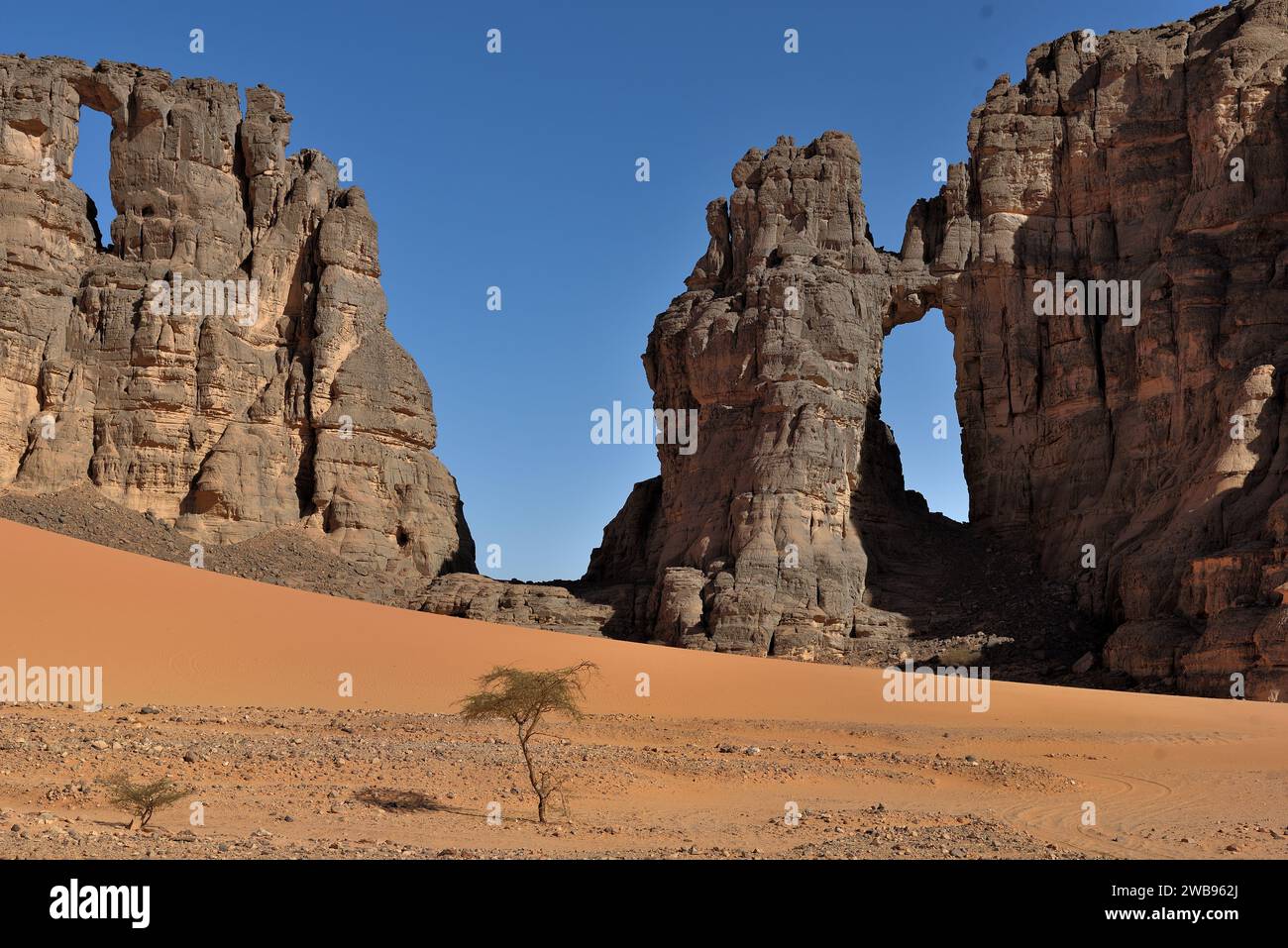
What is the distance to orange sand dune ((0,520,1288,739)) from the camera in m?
23.6

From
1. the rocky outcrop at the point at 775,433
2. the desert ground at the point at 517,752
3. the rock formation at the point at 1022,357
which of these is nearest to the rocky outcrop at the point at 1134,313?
the rock formation at the point at 1022,357

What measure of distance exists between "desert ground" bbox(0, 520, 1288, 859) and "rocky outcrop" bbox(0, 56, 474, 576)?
67.3 ft

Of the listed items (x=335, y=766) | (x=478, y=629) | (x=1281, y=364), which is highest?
(x=1281, y=364)

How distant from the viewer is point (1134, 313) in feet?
160

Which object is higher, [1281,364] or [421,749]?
[1281,364]

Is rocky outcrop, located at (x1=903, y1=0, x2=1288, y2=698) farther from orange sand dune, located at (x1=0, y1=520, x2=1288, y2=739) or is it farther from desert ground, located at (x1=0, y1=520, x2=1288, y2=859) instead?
desert ground, located at (x1=0, y1=520, x2=1288, y2=859)

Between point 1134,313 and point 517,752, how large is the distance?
36431 millimetres

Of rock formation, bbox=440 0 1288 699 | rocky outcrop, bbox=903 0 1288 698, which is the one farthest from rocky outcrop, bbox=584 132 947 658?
rocky outcrop, bbox=903 0 1288 698

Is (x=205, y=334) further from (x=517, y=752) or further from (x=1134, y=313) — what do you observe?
(x=517, y=752)

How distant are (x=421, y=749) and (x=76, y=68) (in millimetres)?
45819
